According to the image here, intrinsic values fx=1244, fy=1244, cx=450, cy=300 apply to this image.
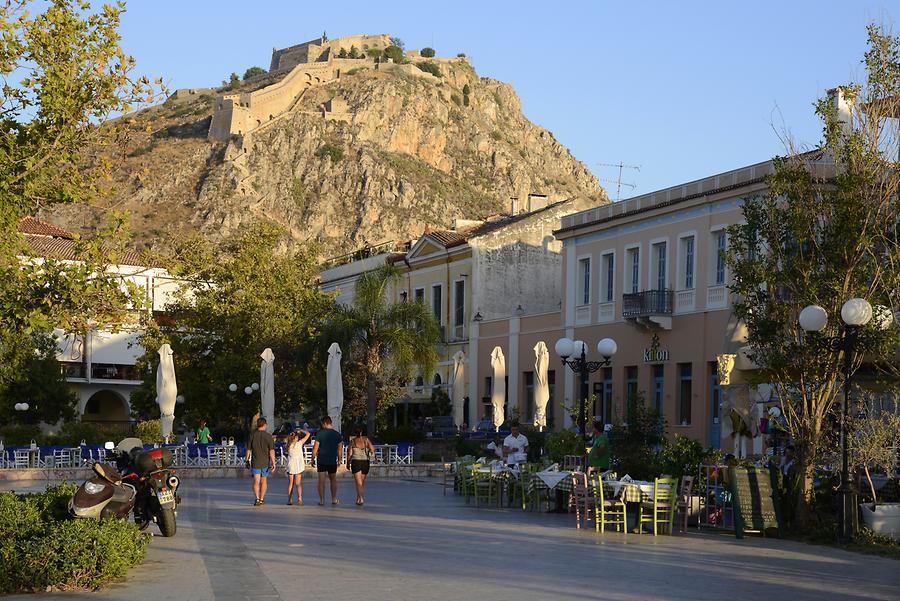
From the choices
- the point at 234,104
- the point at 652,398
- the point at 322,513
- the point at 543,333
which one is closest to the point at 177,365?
the point at 543,333

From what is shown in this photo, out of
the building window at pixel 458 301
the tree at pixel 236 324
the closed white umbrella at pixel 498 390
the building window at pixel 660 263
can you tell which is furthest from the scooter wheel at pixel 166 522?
the building window at pixel 458 301

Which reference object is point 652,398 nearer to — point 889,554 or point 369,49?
point 889,554

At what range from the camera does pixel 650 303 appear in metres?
36.3

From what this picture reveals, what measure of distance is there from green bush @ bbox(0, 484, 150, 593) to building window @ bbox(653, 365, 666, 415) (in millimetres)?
27151

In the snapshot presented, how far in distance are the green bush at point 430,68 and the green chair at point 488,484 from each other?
14346 centimetres

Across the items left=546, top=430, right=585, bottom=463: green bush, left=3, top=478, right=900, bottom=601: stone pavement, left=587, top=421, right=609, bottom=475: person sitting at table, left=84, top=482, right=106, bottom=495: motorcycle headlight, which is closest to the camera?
left=3, top=478, right=900, bottom=601: stone pavement

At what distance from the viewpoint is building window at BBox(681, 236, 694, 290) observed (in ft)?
117

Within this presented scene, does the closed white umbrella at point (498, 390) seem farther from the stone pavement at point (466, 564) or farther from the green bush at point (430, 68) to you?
the green bush at point (430, 68)

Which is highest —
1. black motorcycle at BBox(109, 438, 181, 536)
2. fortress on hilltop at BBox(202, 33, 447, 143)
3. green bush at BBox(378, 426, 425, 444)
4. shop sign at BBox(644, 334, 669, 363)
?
fortress on hilltop at BBox(202, 33, 447, 143)

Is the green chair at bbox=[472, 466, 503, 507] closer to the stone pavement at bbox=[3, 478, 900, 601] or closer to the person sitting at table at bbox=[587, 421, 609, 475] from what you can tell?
the stone pavement at bbox=[3, 478, 900, 601]

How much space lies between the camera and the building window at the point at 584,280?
134 feet

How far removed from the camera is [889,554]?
45.9 feet

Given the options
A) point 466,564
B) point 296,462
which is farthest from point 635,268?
point 466,564

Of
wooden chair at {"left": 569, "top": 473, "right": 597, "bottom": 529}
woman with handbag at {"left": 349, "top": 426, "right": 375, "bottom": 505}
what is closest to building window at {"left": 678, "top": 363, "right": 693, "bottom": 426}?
woman with handbag at {"left": 349, "top": 426, "right": 375, "bottom": 505}
